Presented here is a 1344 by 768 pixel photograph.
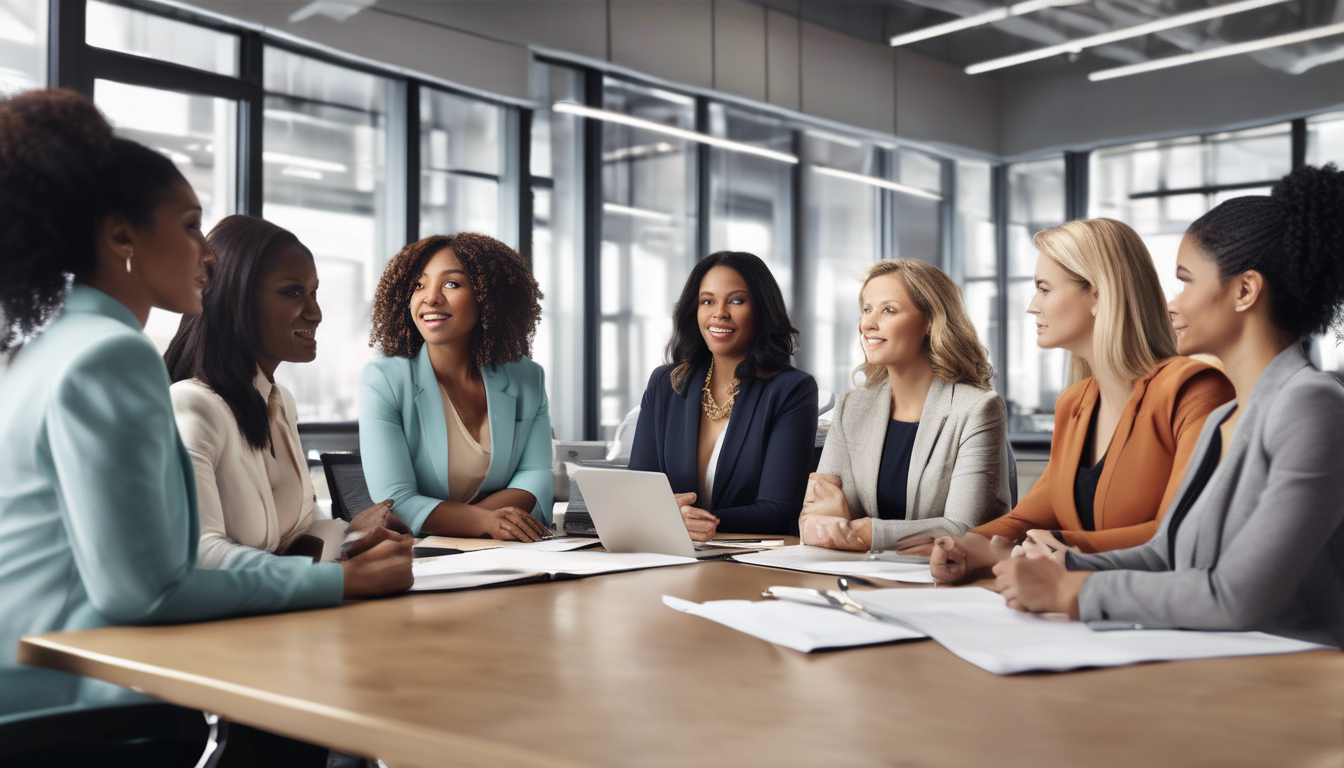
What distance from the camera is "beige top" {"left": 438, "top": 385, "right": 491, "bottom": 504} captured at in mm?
2662

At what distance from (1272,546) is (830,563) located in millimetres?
791

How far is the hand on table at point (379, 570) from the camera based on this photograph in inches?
57.7

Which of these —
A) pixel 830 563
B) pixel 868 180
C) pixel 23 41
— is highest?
pixel 868 180

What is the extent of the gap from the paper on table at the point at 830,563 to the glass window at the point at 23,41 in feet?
15.6

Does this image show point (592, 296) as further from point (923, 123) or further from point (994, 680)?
point (994, 680)

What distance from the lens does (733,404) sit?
2934 millimetres

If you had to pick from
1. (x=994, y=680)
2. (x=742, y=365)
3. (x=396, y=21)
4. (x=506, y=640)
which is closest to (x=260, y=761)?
(x=506, y=640)

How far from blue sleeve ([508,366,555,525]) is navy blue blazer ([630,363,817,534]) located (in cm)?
31

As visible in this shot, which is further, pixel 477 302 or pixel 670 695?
pixel 477 302

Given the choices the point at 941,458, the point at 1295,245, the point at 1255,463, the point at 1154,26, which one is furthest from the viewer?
the point at 1154,26

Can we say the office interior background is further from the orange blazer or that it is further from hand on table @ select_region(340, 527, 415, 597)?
hand on table @ select_region(340, 527, 415, 597)

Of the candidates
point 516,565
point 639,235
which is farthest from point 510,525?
point 639,235

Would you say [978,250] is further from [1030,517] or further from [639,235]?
[1030,517]

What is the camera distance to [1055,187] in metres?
10.9
